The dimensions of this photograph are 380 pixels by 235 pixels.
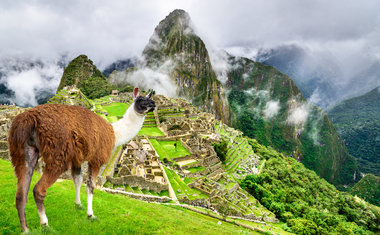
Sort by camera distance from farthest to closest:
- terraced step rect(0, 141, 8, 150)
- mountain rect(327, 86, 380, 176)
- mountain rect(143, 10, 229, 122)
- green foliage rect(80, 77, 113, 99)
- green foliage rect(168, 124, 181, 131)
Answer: mountain rect(143, 10, 229, 122), mountain rect(327, 86, 380, 176), green foliage rect(80, 77, 113, 99), green foliage rect(168, 124, 181, 131), terraced step rect(0, 141, 8, 150)

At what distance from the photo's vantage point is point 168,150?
25.5 meters

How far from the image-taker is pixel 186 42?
165 m

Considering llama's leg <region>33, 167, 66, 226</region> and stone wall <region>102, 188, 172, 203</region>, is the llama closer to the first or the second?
llama's leg <region>33, 167, 66, 226</region>

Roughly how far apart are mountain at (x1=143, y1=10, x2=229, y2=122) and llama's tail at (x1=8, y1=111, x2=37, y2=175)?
136m

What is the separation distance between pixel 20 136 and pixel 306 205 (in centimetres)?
3368

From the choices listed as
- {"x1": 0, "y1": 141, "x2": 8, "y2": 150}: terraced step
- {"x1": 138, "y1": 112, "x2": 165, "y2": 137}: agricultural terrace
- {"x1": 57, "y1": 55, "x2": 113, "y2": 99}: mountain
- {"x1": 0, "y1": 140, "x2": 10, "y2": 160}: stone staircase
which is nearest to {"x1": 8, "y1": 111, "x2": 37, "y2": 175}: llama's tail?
{"x1": 0, "y1": 140, "x2": 10, "y2": 160}: stone staircase

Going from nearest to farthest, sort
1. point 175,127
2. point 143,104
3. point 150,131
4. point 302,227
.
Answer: point 143,104
point 302,227
point 150,131
point 175,127

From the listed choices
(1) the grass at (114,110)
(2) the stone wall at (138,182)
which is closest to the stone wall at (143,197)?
(2) the stone wall at (138,182)

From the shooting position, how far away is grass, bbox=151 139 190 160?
2328cm

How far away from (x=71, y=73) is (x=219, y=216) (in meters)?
84.4

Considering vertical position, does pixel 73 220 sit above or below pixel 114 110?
below

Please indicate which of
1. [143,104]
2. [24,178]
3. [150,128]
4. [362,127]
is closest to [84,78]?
[150,128]

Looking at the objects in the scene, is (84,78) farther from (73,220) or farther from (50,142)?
(50,142)

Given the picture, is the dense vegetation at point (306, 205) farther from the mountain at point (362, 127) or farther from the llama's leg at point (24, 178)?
the mountain at point (362, 127)
